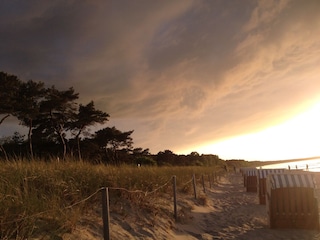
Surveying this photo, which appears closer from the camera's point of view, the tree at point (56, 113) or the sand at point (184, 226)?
the sand at point (184, 226)

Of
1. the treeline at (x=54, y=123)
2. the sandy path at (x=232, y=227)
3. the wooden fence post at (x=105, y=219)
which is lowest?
the sandy path at (x=232, y=227)

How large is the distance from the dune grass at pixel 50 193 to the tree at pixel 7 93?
20573mm

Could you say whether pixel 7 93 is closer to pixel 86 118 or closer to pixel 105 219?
pixel 86 118

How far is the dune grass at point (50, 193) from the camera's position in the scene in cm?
520

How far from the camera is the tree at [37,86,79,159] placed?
36.1 meters

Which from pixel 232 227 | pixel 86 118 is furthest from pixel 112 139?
pixel 232 227

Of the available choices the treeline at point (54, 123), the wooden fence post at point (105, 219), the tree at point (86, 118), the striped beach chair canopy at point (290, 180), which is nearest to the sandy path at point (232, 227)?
the striped beach chair canopy at point (290, 180)

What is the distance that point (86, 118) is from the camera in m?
39.6

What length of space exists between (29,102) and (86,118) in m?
8.51

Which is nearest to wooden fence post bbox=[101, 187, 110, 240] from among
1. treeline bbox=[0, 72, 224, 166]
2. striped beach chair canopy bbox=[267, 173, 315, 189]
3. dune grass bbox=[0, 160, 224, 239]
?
dune grass bbox=[0, 160, 224, 239]

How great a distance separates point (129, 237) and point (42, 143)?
34925mm

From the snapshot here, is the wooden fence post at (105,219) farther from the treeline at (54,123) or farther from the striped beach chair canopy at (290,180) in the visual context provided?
the treeline at (54,123)

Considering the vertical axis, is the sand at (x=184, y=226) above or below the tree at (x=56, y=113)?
below

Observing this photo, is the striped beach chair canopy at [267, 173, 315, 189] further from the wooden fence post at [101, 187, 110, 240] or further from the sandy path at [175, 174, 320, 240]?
A: the wooden fence post at [101, 187, 110, 240]
